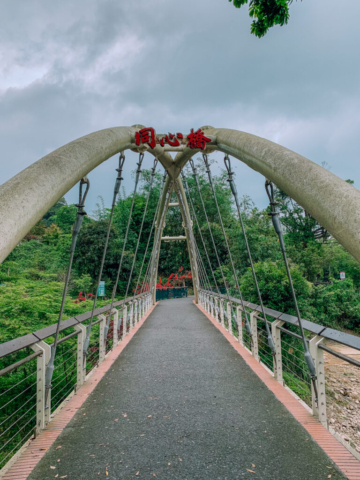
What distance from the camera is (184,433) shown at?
7.27ft

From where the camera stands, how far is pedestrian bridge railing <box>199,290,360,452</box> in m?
2.34

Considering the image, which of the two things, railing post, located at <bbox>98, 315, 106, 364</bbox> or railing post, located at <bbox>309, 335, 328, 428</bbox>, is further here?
railing post, located at <bbox>98, 315, 106, 364</bbox>

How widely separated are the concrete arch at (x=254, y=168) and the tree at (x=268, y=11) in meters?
1.04

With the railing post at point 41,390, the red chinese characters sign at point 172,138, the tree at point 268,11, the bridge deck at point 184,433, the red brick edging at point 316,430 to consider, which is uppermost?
the tree at point 268,11

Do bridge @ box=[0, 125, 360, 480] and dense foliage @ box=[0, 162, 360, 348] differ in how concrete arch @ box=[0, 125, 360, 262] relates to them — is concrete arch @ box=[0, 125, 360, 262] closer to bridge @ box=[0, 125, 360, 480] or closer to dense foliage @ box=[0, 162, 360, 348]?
bridge @ box=[0, 125, 360, 480]

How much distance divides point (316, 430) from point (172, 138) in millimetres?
4169

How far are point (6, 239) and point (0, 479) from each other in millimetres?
1307

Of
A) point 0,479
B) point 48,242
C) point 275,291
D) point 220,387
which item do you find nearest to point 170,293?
point 48,242

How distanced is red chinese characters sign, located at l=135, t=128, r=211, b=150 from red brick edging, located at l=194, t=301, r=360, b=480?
2.82 metres

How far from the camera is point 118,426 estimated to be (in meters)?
2.34

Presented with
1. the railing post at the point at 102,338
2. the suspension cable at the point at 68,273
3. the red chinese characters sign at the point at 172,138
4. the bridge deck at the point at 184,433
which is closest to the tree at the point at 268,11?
the red chinese characters sign at the point at 172,138

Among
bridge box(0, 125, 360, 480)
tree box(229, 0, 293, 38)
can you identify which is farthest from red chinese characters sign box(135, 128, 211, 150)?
tree box(229, 0, 293, 38)

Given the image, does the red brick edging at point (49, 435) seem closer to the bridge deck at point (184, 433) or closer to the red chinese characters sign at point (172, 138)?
the bridge deck at point (184, 433)

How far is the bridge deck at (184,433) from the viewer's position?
179 centimetres
